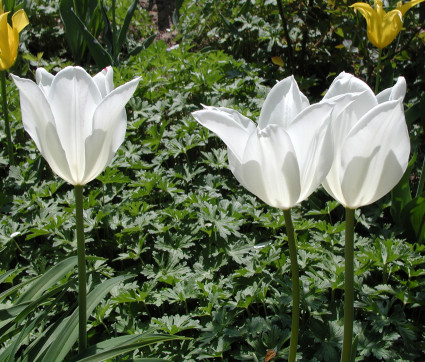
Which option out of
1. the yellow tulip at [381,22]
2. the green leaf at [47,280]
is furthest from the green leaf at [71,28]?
the green leaf at [47,280]

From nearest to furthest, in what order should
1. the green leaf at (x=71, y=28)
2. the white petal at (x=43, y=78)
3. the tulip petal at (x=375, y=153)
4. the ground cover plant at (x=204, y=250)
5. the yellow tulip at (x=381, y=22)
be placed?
1. the tulip petal at (x=375, y=153)
2. the white petal at (x=43, y=78)
3. the ground cover plant at (x=204, y=250)
4. the yellow tulip at (x=381, y=22)
5. the green leaf at (x=71, y=28)

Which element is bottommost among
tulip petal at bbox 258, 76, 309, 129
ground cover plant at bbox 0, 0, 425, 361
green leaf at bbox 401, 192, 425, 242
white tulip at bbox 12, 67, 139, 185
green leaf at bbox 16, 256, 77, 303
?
Result: green leaf at bbox 401, 192, 425, 242

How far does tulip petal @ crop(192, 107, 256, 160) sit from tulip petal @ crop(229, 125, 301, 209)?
0.10 feet

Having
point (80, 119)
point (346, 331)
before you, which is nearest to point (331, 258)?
point (346, 331)

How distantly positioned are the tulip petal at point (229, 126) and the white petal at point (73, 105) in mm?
340

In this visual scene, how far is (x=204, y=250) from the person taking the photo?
213 centimetres

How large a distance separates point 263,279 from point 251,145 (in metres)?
1.10

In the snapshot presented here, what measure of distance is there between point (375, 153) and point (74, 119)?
0.69m

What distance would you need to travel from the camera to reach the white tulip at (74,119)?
112cm

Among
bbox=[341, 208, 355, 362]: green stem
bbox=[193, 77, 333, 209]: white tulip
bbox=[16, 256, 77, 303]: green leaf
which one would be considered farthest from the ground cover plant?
bbox=[193, 77, 333, 209]: white tulip

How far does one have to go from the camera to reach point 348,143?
3.00ft

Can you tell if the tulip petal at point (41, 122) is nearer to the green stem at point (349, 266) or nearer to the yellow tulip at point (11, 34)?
the green stem at point (349, 266)

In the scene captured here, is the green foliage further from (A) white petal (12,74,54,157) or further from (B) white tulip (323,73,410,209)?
(B) white tulip (323,73,410,209)

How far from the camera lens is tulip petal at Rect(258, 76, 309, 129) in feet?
3.44
